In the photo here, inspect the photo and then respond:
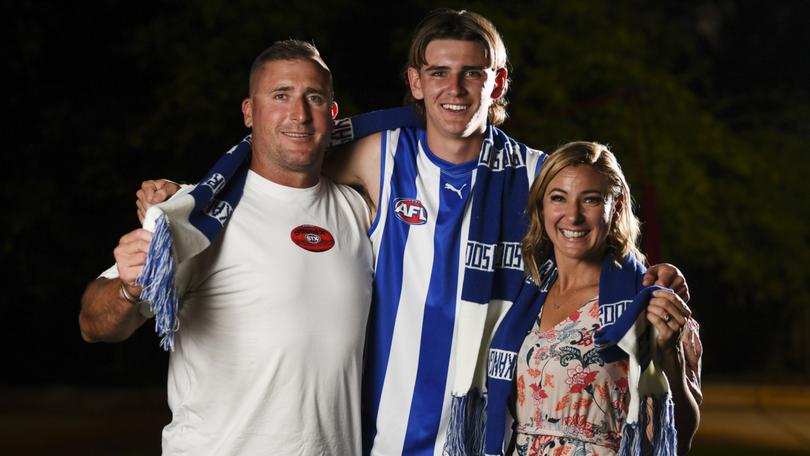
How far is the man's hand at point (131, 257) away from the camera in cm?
342

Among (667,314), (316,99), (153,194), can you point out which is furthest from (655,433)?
(153,194)

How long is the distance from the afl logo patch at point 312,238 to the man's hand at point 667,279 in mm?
1063

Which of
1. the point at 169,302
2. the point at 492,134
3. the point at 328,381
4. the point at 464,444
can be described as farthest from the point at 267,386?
the point at 492,134

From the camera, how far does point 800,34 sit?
19.1 m

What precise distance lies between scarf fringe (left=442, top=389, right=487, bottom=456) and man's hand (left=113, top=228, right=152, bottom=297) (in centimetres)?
120

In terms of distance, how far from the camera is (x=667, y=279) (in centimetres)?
373

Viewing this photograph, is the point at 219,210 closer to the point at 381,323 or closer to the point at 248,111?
the point at 248,111

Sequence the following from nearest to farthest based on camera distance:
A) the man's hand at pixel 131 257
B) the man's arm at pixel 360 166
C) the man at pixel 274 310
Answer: the man's hand at pixel 131 257, the man at pixel 274 310, the man's arm at pixel 360 166

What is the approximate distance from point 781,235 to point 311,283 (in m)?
10.4

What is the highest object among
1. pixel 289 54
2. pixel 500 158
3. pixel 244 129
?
pixel 244 129

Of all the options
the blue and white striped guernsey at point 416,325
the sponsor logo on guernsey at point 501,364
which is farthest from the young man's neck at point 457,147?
the sponsor logo on guernsey at point 501,364

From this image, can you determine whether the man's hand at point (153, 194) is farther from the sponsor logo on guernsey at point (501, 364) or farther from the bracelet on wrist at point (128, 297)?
the sponsor logo on guernsey at point (501, 364)

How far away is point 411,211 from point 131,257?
3.74 feet

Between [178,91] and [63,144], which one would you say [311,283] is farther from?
[63,144]
